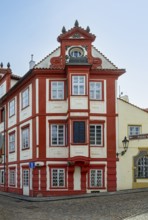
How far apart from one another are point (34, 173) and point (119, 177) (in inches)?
243

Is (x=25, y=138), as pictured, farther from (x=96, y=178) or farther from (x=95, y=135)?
(x=96, y=178)

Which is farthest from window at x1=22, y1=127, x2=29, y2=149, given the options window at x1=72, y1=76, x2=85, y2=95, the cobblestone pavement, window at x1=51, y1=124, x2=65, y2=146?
the cobblestone pavement

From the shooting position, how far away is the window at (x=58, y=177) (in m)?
29.8

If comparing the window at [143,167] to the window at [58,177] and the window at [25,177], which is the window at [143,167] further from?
the window at [25,177]

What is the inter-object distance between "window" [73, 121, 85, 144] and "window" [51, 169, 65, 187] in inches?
98.5

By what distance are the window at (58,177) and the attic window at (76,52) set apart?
28.1ft

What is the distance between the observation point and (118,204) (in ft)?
70.7

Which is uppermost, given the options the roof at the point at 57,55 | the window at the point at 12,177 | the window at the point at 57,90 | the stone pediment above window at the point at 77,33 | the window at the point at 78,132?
the stone pediment above window at the point at 77,33

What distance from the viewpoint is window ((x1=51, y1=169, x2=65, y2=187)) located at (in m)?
29.8

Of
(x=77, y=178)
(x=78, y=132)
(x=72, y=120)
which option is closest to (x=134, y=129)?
(x=78, y=132)

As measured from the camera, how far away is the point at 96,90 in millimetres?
30797

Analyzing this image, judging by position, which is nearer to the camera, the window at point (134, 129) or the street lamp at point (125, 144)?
the street lamp at point (125, 144)

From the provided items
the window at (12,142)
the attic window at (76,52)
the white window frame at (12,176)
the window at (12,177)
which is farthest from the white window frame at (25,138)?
the attic window at (76,52)

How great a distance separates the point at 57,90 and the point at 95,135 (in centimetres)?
428
